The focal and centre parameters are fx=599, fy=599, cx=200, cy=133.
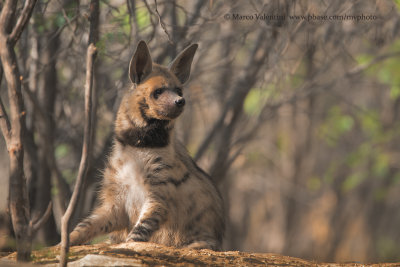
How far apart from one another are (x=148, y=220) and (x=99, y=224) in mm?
525

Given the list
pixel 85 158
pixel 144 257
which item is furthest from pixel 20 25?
pixel 144 257

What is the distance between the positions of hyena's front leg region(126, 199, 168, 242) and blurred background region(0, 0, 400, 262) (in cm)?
120

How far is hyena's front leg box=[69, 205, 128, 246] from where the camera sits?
5.50 m

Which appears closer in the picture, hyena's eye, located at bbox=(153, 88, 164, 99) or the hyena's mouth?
the hyena's mouth

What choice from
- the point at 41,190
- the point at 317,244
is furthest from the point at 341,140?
the point at 41,190

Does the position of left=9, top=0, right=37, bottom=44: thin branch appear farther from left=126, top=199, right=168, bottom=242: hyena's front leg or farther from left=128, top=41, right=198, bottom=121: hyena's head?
left=126, top=199, right=168, bottom=242: hyena's front leg

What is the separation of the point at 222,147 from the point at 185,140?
2.27 metres

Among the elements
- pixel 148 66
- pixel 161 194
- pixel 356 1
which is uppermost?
pixel 356 1

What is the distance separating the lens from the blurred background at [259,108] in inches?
293

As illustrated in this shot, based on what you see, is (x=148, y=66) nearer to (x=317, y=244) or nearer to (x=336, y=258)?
(x=336, y=258)

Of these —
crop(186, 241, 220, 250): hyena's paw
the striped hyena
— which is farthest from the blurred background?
crop(186, 241, 220, 250): hyena's paw

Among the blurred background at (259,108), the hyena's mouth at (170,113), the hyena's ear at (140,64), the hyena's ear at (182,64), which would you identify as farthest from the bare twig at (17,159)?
the hyena's ear at (182,64)

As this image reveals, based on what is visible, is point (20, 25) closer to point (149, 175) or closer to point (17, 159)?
point (17, 159)

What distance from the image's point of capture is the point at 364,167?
1573 centimetres
